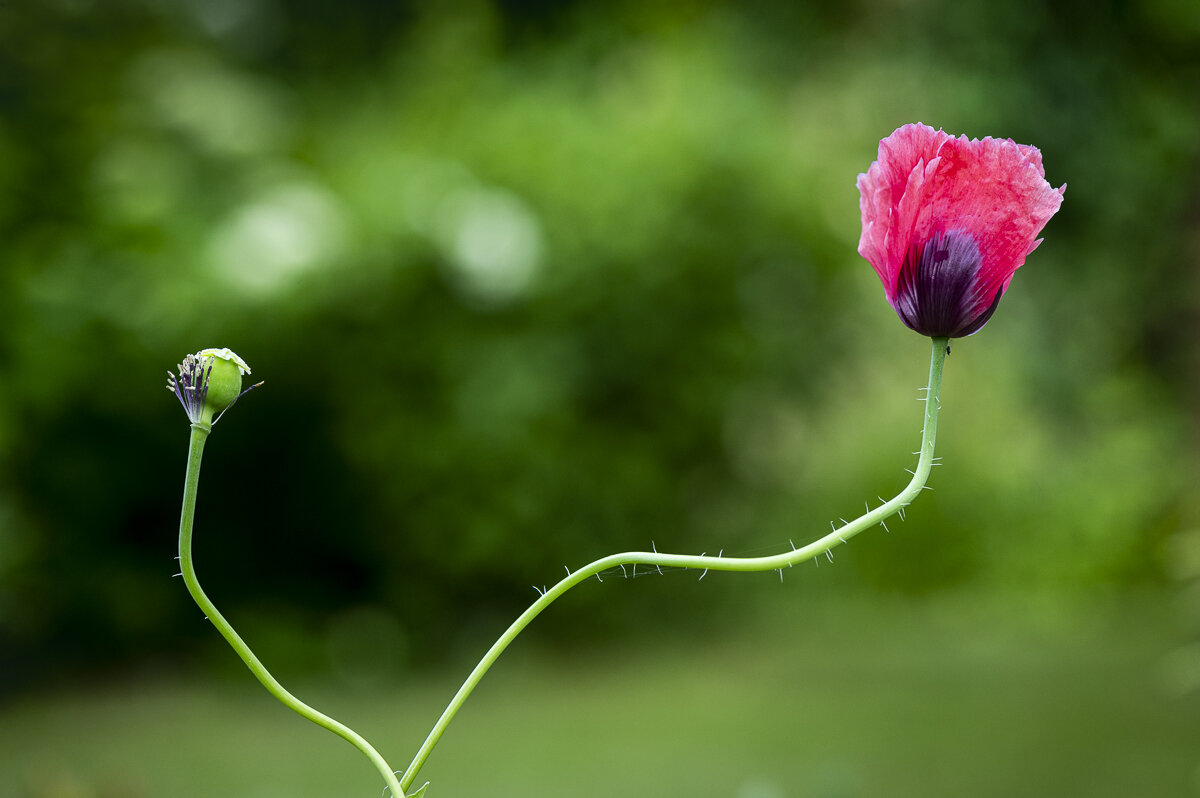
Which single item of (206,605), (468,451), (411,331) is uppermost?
(411,331)

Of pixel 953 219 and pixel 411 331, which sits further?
pixel 411 331

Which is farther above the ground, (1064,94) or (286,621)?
(1064,94)

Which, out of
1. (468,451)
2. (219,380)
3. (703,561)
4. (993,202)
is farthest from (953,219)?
(468,451)

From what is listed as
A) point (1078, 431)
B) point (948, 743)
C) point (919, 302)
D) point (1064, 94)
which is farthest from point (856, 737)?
point (1064, 94)

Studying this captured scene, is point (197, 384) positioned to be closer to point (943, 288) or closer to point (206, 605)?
point (206, 605)

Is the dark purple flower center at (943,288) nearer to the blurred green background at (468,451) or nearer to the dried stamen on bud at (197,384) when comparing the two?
the dried stamen on bud at (197,384)

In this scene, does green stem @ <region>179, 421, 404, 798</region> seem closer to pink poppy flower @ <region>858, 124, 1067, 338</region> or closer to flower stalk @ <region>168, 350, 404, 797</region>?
flower stalk @ <region>168, 350, 404, 797</region>

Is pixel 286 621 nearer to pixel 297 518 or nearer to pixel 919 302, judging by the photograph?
pixel 297 518
